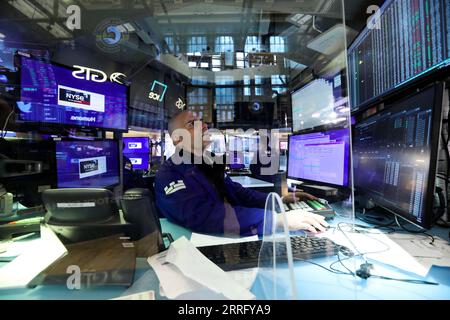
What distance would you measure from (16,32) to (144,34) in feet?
4.52

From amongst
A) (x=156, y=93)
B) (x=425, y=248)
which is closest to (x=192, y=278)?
(x=425, y=248)

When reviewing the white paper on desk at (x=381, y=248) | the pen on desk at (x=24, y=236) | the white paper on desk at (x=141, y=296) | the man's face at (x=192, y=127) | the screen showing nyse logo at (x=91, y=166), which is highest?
the man's face at (x=192, y=127)

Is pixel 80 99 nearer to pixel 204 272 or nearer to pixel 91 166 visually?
pixel 91 166

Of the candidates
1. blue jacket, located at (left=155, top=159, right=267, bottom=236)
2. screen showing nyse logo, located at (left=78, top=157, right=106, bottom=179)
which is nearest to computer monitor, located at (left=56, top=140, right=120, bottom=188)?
screen showing nyse logo, located at (left=78, top=157, right=106, bottom=179)

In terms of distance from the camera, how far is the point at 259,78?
2.71 m

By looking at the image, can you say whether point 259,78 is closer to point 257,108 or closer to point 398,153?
point 257,108

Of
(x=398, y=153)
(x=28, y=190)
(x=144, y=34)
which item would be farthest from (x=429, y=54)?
(x=144, y=34)

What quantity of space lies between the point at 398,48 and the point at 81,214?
5.01 ft

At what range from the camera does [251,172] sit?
248cm

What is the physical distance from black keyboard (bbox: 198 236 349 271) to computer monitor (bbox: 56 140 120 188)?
97cm

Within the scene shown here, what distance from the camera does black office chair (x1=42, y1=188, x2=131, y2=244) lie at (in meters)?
0.62

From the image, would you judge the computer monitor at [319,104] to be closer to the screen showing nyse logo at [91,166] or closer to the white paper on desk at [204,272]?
the white paper on desk at [204,272]

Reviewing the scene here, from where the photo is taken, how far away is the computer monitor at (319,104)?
3.93 feet

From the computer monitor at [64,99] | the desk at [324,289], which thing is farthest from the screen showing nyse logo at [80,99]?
the desk at [324,289]
